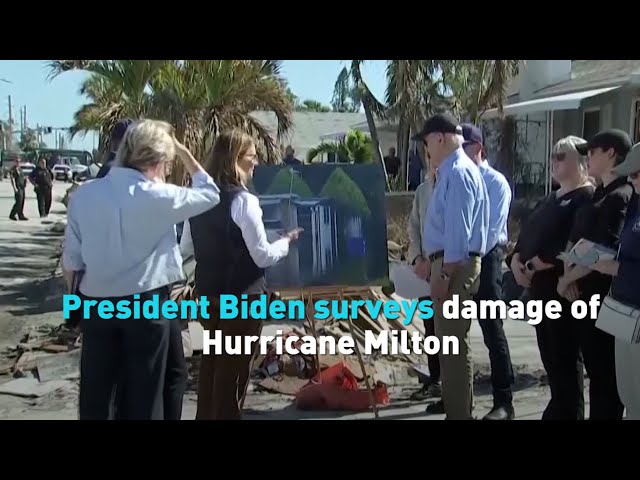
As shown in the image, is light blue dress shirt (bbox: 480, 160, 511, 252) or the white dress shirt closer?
the white dress shirt

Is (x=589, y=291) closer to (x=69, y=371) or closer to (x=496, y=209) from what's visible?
(x=496, y=209)

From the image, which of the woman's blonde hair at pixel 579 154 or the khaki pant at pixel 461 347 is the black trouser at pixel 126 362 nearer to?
the khaki pant at pixel 461 347

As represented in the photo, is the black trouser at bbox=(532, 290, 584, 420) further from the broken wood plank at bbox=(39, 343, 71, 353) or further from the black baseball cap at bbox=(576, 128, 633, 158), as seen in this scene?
the broken wood plank at bbox=(39, 343, 71, 353)

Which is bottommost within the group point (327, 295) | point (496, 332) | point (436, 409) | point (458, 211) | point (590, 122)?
point (436, 409)

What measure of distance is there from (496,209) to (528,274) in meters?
0.49

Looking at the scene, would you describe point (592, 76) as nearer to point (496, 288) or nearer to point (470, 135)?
point (470, 135)

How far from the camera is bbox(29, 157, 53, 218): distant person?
21.3ft

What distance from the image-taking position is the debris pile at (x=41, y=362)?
5.16 meters

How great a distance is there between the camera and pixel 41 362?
18.1 ft

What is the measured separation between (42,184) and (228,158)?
3842mm

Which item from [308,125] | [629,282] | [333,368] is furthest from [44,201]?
[629,282]

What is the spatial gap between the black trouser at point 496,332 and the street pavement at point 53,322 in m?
0.24

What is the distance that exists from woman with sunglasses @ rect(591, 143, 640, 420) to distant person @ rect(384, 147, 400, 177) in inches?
159

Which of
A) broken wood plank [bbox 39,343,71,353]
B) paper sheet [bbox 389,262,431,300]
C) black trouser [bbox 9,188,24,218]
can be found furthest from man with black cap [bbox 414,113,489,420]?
black trouser [bbox 9,188,24,218]
